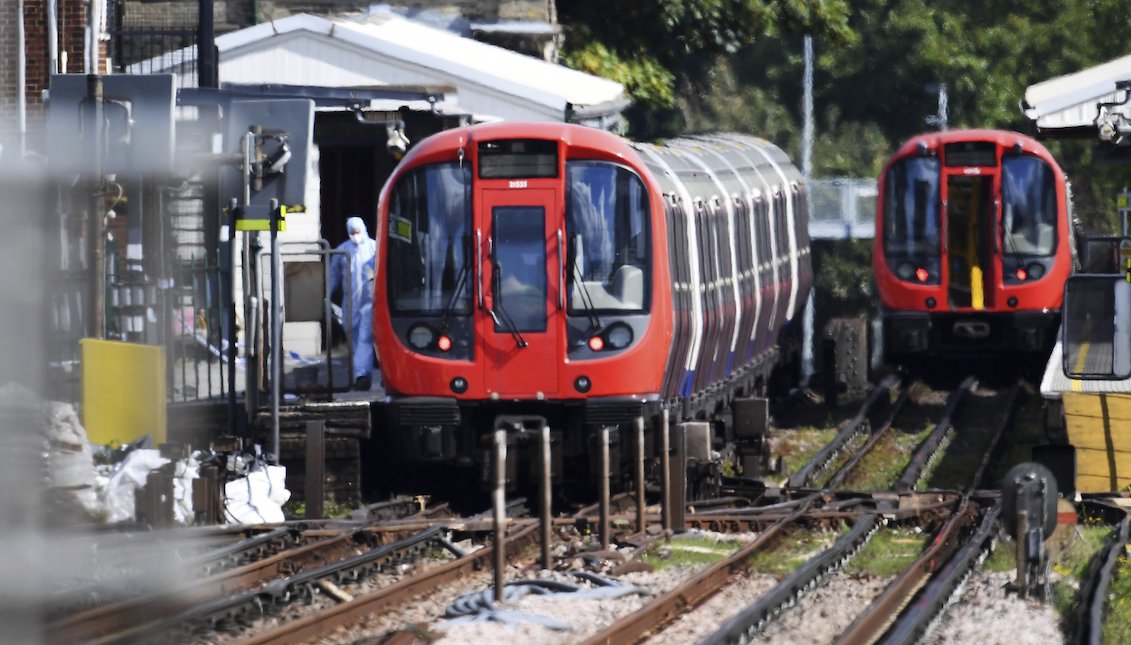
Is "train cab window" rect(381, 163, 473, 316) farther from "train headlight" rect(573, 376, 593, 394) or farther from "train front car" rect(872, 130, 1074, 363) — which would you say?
"train front car" rect(872, 130, 1074, 363)

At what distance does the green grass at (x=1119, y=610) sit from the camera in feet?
30.2

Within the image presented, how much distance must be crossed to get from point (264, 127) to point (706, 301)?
16.9 feet

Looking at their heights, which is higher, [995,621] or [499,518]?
[499,518]

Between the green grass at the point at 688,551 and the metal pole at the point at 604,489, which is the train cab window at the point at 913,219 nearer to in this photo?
the green grass at the point at 688,551

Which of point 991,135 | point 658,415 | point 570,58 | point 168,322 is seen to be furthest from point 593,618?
point 570,58

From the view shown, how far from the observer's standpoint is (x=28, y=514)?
260 cm

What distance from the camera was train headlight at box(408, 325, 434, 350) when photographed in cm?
1452

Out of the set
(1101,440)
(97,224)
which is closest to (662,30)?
(1101,440)

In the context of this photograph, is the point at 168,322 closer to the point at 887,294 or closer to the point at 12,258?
the point at 12,258

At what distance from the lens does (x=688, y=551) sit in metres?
12.1

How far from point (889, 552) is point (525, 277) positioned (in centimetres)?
340

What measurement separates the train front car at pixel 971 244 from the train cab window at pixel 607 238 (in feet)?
29.0

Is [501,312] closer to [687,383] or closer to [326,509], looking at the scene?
[326,509]

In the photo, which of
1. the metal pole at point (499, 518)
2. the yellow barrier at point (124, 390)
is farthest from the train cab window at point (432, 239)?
the yellow barrier at point (124, 390)
